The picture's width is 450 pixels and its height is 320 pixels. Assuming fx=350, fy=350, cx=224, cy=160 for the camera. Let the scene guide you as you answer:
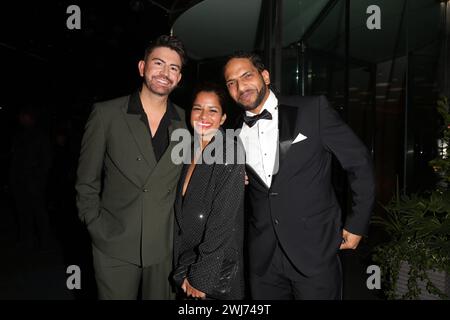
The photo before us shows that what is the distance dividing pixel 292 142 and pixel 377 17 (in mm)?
3984

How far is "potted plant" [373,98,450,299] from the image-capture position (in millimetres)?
2830

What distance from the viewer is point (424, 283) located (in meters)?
3.08

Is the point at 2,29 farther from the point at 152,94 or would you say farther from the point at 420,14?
the point at 420,14

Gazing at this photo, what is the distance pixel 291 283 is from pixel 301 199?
52cm

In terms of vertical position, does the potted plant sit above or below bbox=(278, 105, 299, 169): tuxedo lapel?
below

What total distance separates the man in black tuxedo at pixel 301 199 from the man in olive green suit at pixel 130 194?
521mm

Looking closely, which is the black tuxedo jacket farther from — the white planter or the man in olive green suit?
the white planter

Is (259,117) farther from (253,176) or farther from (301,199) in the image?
(301,199)

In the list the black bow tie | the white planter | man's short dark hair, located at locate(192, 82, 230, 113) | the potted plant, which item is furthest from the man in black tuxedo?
the white planter

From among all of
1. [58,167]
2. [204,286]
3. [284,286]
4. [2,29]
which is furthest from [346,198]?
[2,29]

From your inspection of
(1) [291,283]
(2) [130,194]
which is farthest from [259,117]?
(1) [291,283]

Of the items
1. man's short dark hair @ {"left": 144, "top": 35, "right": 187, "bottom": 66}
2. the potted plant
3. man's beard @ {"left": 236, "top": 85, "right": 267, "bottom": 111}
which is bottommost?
the potted plant

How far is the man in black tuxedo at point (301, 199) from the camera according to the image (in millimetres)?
1988

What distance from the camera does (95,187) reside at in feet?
6.93
